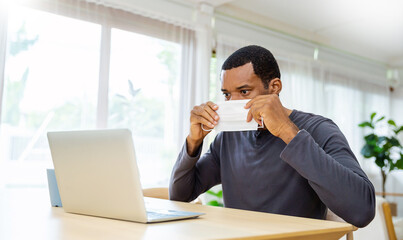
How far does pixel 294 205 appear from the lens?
55.4 inches

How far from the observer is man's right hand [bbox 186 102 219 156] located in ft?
4.57

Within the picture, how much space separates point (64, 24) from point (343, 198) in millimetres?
3222

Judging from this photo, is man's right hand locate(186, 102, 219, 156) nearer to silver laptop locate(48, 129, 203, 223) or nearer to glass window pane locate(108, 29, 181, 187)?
silver laptop locate(48, 129, 203, 223)

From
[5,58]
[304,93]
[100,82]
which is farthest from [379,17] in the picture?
[5,58]

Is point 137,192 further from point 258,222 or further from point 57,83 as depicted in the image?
point 57,83

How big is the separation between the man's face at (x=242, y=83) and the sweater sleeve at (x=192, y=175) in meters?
0.24

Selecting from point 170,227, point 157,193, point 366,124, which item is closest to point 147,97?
point 157,193

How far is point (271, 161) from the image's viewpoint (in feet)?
4.82

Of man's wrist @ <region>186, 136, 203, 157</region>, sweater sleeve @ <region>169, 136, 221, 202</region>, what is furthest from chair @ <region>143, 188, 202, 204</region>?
man's wrist @ <region>186, 136, 203, 157</region>

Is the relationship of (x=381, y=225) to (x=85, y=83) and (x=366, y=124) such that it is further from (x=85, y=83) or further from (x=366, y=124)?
(x=366, y=124)

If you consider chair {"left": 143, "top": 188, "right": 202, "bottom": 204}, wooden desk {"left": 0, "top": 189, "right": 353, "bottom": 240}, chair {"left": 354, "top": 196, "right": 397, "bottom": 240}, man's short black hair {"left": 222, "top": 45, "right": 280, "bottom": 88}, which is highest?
man's short black hair {"left": 222, "top": 45, "right": 280, "bottom": 88}

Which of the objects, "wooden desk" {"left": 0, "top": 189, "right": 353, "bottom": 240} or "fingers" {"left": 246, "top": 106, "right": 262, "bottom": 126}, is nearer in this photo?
"wooden desk" {"left": 0, "top": 189, "right": 353, "bottom": 240}

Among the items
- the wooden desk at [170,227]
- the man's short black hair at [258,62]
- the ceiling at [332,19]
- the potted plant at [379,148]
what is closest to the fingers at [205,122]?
the man's short black hair at [258,62]

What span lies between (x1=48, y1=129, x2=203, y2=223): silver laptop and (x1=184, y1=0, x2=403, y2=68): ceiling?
373 cm
